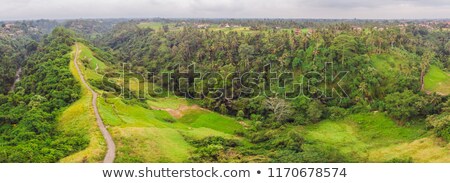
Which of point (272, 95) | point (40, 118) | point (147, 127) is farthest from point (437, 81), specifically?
point (40, 118)

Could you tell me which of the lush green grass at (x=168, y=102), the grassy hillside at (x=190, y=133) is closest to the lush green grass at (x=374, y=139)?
the grassy hillside at (x=190, y=133)

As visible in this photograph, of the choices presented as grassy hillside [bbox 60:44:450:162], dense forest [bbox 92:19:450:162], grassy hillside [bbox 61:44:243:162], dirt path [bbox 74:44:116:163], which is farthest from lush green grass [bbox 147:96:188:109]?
dirt path [bbox 74:44:116:163]

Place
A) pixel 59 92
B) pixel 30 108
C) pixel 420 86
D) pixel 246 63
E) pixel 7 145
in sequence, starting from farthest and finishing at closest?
pixel 246 63 < pixel 420 86 < pixel 59 92 < pixel 30 108 < pixel 7 145

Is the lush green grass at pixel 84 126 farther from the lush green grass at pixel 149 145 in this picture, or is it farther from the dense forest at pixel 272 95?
the lush green grass at pixel 149 145

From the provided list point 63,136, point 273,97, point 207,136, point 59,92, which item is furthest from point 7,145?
point 273,97

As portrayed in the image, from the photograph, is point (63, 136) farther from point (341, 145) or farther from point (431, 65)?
point (431, 65)

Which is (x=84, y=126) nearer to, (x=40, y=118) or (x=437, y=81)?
(x=40, y=118)
